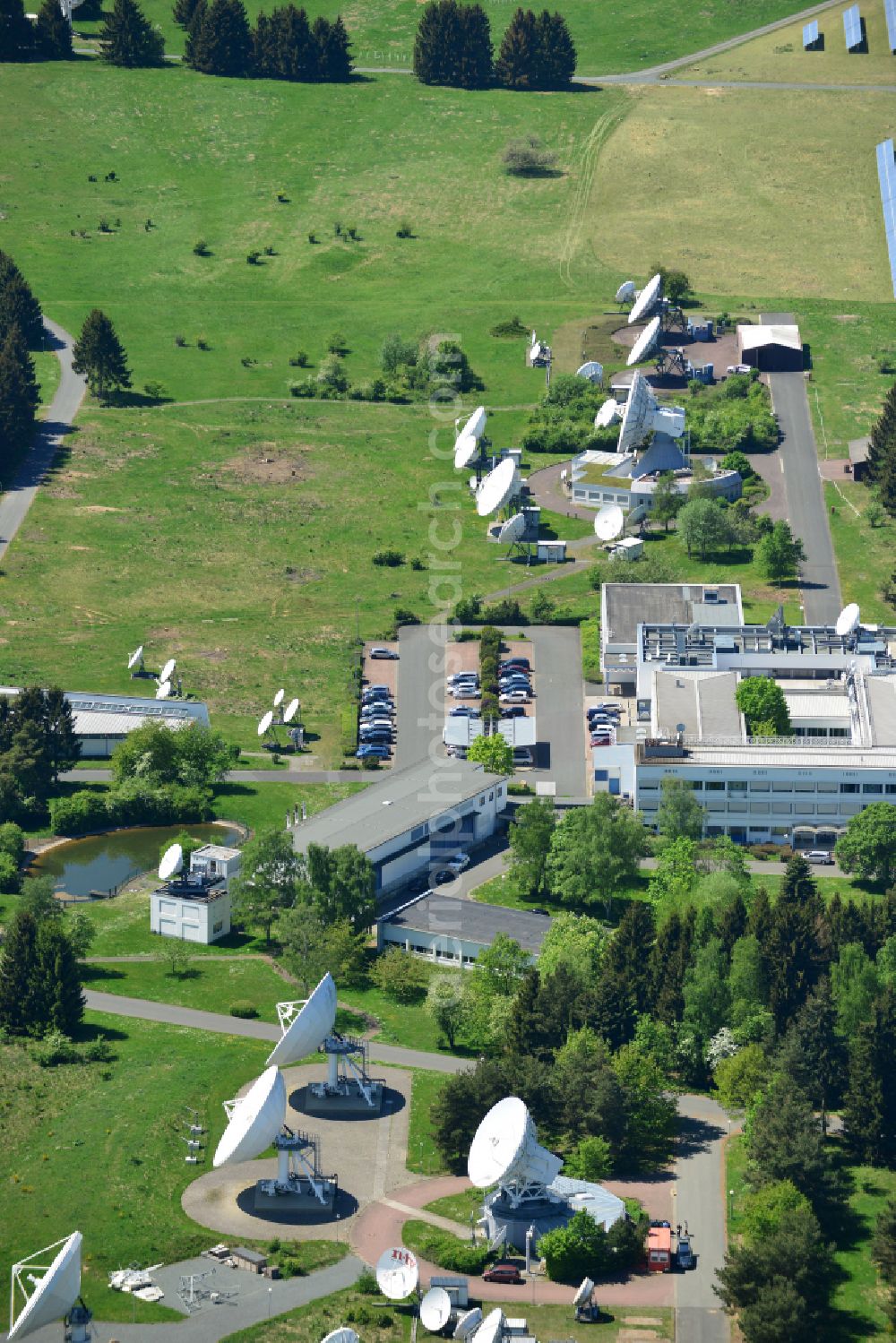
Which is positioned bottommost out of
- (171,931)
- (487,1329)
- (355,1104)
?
(487,1329)

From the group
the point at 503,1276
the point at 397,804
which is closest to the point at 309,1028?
the point at 503,1276

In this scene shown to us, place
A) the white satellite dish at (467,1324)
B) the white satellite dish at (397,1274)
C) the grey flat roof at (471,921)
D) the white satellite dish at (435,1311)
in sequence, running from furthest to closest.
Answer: the grey flat roof at (471,921) → the white satellite dish at (397,1274) → the white satellite dish at (435,1311) → the white satellite dish at (467,1324)

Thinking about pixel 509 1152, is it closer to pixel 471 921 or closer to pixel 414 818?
pixel 471 921

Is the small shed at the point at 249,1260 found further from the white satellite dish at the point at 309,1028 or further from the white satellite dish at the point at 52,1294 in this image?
the white satellite dish at the point at 309,1028

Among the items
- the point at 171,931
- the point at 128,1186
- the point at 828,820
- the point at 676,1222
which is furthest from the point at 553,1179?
the point at 828,820

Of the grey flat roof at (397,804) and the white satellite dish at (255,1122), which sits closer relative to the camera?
the white satellite dish at (255,1122)

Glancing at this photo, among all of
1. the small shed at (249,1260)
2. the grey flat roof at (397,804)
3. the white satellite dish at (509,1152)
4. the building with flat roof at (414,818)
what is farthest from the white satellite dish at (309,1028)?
the grey flat roof at (397,804)

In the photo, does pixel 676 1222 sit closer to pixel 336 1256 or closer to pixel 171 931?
pixel 336 1256
